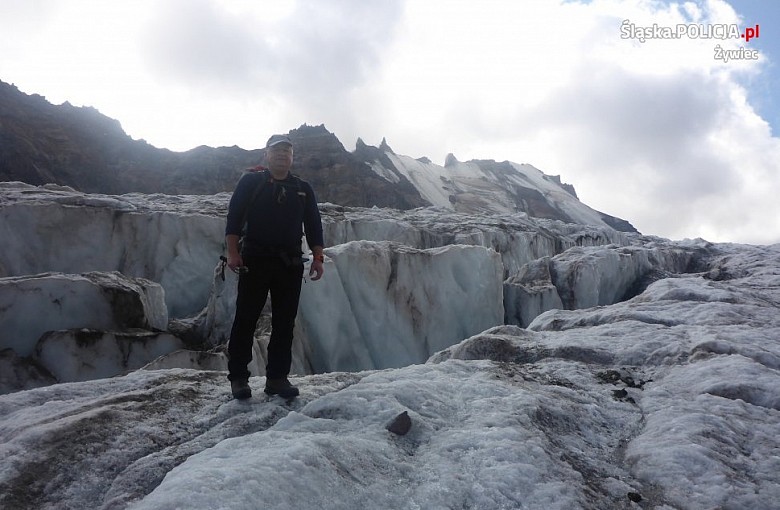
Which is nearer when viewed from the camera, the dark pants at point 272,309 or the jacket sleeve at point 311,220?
the dark pants at point 272,309

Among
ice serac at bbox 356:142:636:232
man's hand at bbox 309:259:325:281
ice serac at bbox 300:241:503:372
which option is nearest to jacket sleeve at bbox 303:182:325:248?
man's hand at bbox 309:259:325:281

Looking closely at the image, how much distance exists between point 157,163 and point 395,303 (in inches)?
1490

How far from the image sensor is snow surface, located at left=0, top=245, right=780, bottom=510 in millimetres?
2355

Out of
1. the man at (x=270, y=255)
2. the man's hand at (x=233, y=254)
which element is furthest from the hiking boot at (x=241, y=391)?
the man's hand at (x=233, y=254)

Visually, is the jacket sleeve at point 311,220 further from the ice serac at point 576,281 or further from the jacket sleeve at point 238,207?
the ice serac at point 576,281

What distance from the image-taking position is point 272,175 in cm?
355

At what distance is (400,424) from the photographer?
3.05 metres

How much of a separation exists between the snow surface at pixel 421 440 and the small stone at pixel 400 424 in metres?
0.06

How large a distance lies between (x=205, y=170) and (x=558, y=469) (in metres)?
45.3

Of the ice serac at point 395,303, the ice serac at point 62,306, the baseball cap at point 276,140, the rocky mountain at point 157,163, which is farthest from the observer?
the rocky mountain at point 157,163

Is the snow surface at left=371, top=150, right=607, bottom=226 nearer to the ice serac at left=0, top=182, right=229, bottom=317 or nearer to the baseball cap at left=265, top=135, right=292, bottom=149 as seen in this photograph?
the ice serac at left=0, top=182, right=229, bottom=317

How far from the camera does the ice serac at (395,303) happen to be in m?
11.3

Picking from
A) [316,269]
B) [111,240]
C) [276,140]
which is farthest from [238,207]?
[111,240]

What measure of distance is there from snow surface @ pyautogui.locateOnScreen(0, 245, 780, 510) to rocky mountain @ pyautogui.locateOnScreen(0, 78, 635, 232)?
132 ft
